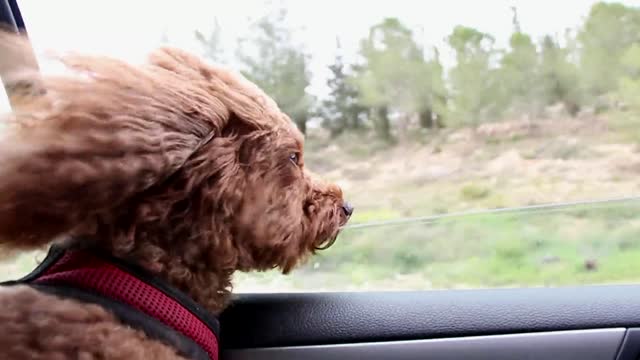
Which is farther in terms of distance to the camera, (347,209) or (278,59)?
(278,59)

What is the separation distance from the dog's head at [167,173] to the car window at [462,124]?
0.50 metres

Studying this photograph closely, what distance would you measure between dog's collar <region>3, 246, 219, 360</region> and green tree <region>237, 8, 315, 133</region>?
2.51ft

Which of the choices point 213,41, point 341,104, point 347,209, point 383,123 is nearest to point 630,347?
point 347,209

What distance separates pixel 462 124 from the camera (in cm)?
226

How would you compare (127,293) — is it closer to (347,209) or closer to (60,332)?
(60,332)

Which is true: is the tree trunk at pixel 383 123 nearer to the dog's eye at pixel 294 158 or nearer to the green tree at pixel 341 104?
the green tree at pixel 341 104

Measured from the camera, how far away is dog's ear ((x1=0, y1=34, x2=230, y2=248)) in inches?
45.8

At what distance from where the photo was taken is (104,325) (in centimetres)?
130

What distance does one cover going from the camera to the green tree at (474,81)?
88.8 inches

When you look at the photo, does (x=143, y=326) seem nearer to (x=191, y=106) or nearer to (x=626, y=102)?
(x=191, y=106)

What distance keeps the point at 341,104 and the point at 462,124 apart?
1.04 feet

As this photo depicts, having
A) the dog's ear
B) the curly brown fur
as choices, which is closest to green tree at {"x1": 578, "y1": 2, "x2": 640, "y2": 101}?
the dog's ear

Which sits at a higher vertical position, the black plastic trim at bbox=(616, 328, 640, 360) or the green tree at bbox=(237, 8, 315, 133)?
the green tree at bbox=(237, 8, 315, 133)

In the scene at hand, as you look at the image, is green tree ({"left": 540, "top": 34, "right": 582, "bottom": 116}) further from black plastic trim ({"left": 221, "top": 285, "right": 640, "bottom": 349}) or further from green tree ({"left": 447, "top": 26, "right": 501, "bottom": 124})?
black plastic trim ({"left": 221, "top": 285, "right": 640, "bottom": 349})
